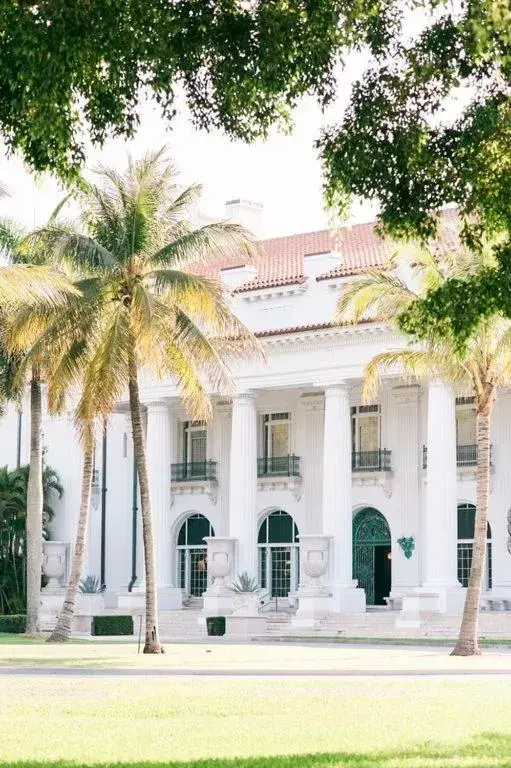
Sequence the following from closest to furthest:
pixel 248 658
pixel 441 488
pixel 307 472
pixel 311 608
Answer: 1. pixel 248 658
2. pixel 441 488
3. pixel 311 608
4. pixel 307 472

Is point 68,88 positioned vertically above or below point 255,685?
above

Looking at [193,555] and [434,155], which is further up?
[434,155]

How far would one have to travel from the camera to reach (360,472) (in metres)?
51.1

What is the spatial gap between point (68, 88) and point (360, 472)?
129ft

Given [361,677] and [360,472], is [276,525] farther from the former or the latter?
[361,677]

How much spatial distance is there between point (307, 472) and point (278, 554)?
3294 mm

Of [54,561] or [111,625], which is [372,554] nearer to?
[54,561]

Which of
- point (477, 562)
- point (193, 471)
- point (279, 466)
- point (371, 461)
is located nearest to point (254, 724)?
point (477, 562)

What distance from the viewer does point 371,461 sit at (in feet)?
168

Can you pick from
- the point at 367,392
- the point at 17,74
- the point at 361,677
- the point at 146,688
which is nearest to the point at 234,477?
the point at 367,392

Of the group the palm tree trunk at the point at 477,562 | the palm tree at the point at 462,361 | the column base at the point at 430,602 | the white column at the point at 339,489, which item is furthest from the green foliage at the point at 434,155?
the white column at the point at 339,489

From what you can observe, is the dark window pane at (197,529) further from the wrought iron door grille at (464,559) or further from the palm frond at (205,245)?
the palm frond at (205,245)

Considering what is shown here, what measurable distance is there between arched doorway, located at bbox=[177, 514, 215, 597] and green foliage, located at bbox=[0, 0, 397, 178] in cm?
4209

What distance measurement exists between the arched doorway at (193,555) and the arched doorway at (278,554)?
244cm
